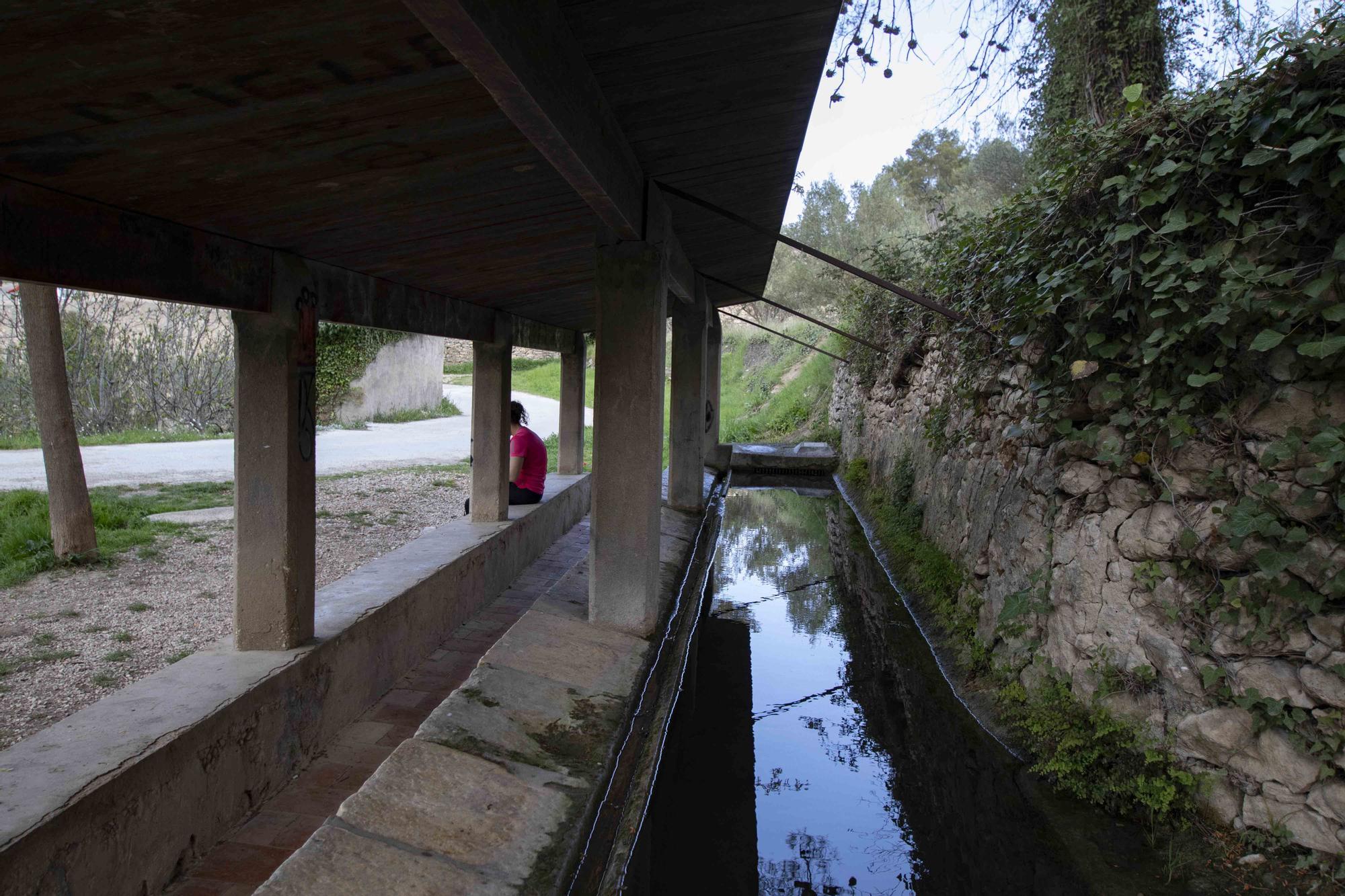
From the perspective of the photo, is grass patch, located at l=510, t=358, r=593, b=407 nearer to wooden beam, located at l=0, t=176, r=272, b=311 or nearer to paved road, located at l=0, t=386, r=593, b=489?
paved road, located at l=0, t=386, r=593, b=489

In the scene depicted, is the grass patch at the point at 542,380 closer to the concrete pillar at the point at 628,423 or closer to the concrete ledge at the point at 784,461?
the concrete ledge at the point at 784,461

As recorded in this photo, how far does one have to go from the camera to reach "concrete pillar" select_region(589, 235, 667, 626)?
5.03 metres

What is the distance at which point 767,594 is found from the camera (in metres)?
8.20

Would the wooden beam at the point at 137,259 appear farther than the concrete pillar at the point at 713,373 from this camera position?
No

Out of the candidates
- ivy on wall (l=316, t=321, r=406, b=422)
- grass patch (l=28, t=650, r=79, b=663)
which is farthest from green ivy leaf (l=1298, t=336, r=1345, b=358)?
ivy on wall (l=316, t=321, r=406, b=422)

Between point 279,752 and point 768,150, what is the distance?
3983 millimetres

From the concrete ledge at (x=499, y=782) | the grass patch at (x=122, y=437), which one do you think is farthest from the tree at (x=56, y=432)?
the grass patch at (x=122, y=437)

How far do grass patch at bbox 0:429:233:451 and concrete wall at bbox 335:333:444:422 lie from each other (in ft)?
13.6

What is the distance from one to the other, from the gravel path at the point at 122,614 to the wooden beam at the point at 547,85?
335 centimetres

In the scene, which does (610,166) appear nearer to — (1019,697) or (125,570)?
(1019,697)

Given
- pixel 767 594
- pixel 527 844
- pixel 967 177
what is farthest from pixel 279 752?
pixel 967 177

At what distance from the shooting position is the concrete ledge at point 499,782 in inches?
110

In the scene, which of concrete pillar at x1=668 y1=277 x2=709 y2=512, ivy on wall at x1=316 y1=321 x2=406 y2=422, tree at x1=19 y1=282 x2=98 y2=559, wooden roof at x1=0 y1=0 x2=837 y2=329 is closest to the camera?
wooden roof at x1=0 y1=0 x2=837 y2=329

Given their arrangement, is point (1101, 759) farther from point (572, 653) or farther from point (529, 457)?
point (529, 457)
